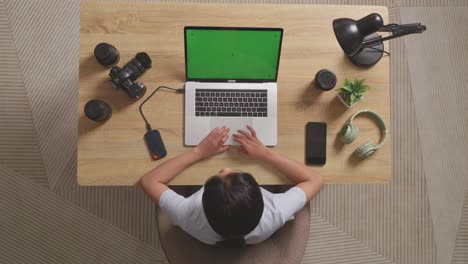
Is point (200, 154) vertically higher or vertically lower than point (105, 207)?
higher

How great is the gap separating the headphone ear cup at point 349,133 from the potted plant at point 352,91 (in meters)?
0.08

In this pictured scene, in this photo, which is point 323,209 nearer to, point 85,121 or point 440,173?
point 440,173

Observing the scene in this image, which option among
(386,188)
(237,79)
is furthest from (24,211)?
(386,188)

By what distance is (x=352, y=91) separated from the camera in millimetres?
1274

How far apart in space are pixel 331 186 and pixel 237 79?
920mm

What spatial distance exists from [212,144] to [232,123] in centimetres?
10

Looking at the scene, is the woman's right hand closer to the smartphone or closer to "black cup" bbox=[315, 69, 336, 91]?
the smartphone

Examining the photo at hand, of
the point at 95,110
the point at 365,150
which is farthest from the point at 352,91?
the point at 95,110

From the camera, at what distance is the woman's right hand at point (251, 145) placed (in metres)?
Result: 1.30

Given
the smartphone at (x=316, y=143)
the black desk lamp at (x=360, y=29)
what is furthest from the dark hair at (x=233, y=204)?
the black desk lamp at (x=360, y=29)

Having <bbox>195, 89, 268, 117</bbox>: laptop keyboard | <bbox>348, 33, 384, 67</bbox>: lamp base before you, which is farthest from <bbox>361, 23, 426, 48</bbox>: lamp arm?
<bbox>195, 89, 268, 117</bbox>: laptop keyboard

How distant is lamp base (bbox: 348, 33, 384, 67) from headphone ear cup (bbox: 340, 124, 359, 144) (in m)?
0.24

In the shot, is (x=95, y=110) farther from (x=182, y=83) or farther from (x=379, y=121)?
(x=379, y=121)

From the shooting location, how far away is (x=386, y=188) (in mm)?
1969
